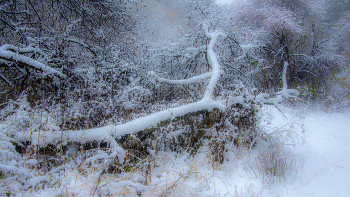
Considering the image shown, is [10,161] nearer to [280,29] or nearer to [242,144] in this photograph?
[242,144]

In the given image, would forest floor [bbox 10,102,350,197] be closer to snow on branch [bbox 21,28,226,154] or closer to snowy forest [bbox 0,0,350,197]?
snowy forest [bbox 0,0,350,197]

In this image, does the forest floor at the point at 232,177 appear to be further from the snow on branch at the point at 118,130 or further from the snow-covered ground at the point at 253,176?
the snow on branch at the point at 118,130

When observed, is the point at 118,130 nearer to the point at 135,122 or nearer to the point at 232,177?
the point at 135,122

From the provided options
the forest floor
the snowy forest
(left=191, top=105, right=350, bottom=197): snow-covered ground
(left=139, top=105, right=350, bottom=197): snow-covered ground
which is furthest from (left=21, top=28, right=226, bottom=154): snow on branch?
(left=191, top=105, right=350, bottom=197): snow-covered ground

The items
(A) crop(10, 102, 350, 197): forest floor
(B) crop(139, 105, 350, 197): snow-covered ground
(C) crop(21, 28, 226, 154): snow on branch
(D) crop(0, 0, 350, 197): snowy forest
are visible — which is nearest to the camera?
(A) crop(10, 102, 350, 197): forest floor

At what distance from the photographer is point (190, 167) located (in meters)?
2.11

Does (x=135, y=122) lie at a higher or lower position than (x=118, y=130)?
higher

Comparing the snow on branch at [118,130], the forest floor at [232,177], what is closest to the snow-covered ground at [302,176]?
the forest floor at [232,177]

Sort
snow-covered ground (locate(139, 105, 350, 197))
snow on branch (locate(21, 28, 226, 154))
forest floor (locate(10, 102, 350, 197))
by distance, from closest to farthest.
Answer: forest floor (locate(10, 102, 350, 197)), snow-covered ground (locate(139, 105, 350, 197)), snow on branch (locate(21, 28, 226, 154))

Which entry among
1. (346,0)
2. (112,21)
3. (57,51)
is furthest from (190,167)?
(346,0)

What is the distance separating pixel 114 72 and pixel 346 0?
17.1 meters

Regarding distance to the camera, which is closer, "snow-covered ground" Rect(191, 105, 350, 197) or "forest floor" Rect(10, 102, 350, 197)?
"forest floor" Rect(10, 102, 350, 197)

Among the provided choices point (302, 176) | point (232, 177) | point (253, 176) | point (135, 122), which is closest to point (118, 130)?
point (135, 122)

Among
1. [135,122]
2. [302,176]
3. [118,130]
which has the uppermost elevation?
[135,122]
